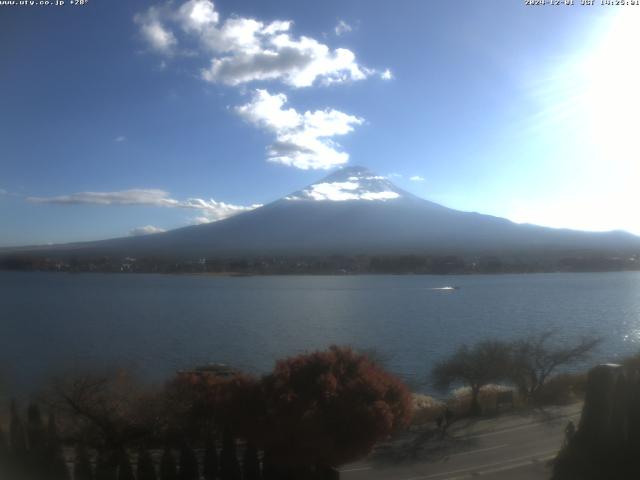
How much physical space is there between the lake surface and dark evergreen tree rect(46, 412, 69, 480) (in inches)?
111

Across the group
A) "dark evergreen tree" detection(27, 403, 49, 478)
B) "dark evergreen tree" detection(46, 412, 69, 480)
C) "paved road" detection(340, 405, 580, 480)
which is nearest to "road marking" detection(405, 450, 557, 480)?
"paved road" detection(340, 405, 580, 480)

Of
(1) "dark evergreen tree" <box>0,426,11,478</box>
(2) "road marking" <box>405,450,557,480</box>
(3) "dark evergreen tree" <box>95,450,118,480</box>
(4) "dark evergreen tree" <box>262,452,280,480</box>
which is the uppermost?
(1) "dark evergreen tree" <box>0,426,11,478</box>

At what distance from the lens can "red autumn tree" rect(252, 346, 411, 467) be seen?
16.0 ft

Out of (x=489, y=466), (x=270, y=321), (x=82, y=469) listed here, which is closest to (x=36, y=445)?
(x=82, y=469)

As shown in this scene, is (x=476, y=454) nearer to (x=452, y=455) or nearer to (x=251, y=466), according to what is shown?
(x=452, y=455)

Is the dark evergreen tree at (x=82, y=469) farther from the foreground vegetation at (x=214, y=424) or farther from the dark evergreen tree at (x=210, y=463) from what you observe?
the dark evergreen tree at (x=210, y=463)

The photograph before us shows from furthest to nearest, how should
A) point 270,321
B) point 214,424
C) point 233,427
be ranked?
point 270,321 < point 214,424 < point 233,427

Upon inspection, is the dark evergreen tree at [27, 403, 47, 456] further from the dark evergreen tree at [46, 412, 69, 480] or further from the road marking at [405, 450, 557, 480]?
the road marking at [405, 450, 557, 480]

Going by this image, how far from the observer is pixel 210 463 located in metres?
4.91

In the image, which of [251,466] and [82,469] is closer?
[82,469]

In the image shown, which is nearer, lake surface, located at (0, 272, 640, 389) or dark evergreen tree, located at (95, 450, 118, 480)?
dark evergreen tree, located at (95, 450, 118, 480)

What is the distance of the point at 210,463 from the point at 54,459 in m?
1.33

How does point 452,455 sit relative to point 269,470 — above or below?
below

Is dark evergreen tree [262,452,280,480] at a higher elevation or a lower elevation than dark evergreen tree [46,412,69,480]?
lower
